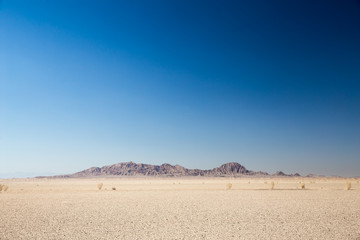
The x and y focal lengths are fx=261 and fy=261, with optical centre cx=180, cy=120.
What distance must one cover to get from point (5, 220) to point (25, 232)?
9.77 ft

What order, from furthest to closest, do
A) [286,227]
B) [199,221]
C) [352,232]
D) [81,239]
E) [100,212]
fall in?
[100,212], [199,221], [286,227], [352,232], [81,239]

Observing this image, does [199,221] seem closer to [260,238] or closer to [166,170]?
[260,238]

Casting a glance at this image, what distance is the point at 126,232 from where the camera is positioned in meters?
9.14

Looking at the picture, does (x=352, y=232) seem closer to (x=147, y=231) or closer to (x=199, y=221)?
(x=199, y=221)

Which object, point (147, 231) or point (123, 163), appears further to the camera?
point (123, 163)

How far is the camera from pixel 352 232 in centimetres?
901

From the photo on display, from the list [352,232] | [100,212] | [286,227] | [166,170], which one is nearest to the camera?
[352,232]

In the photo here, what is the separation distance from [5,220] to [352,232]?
1362 cm

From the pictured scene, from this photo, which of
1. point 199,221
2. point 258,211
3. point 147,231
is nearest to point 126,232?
point 147,231

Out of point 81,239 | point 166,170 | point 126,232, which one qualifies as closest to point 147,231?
point 126,232

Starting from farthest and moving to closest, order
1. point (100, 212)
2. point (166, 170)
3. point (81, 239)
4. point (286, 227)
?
point (166, 170) → point (100, 212) → point (286, 227) → point (81, 239)

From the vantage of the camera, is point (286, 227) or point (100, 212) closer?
point (286, 227)

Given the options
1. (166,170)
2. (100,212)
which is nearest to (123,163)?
(166,170)

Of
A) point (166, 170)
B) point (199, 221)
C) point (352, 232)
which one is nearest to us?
point (352, 232)
